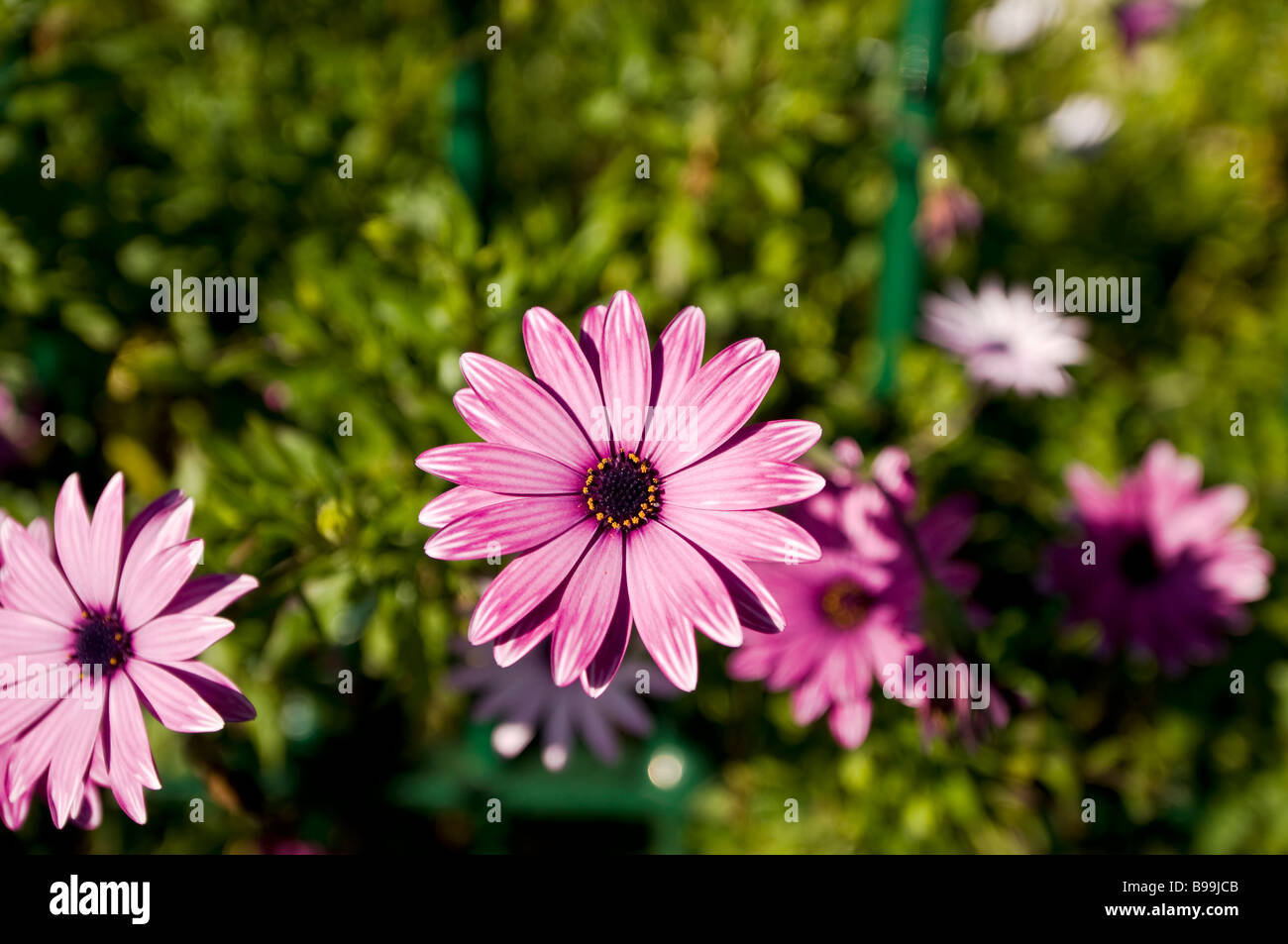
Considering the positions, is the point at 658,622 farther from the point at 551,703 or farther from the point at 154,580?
the point at 551,703

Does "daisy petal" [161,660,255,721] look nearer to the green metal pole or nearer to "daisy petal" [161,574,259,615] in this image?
"daisy petal" [161,574,259,615]

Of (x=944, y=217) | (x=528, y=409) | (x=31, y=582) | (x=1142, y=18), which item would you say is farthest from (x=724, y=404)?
(x=1142, y=18)

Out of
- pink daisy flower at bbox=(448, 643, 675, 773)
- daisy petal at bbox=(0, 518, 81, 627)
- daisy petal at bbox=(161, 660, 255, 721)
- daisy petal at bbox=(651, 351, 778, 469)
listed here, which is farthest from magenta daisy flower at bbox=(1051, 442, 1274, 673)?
daisy petal at bbox=(0, 518, 81, 627)

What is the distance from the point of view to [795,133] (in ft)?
4.67

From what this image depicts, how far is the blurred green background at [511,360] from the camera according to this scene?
109 centimetres

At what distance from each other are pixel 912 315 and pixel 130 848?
1.65m

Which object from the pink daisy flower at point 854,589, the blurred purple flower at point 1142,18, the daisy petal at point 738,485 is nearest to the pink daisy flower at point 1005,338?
the pink daisy flower at point 854,589

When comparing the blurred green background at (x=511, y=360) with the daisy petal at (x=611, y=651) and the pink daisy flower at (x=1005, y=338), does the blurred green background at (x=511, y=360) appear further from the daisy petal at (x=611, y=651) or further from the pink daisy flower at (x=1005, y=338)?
the daisy petal at (x=611, y=651)

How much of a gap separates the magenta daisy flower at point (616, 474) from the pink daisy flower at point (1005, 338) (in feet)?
2.43

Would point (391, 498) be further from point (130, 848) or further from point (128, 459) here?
point (130, 848)

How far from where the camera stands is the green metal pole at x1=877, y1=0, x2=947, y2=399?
136 centimetres

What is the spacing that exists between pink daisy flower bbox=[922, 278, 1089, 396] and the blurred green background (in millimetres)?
54

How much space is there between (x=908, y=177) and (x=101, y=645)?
4.44ft

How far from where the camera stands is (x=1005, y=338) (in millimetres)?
1479
